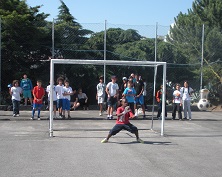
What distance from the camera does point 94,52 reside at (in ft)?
70.6

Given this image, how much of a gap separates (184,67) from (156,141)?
409 inches

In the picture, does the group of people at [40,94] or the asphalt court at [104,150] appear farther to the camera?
the group of people at [40,94]

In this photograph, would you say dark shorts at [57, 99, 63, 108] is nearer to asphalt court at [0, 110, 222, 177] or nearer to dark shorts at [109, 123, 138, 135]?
asphalt court at [0, 110, 222, 177]

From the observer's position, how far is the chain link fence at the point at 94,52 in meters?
21.0

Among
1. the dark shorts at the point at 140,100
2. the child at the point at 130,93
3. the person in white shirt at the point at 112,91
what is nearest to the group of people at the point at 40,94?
the person in white shirt at the point at 112,91

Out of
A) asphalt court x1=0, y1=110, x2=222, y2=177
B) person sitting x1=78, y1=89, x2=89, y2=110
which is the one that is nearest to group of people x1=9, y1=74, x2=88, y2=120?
asphalt court x1=0, y1=110, x2=222, y2=177

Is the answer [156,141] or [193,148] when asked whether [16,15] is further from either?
[193,148]

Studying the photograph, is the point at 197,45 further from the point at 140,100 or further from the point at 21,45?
the point at 21,45

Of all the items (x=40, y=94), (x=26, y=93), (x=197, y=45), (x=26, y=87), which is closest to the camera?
(x=40, y=94)

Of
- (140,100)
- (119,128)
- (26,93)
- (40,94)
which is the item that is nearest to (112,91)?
(140,100)

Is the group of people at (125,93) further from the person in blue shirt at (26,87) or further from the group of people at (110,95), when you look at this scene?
the person in blue shirt at (26,87)

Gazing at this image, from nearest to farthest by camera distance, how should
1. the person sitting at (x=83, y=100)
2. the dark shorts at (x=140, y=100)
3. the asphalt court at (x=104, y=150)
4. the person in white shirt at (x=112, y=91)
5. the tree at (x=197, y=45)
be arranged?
1. the asphalt court at (x=104, y=150)
2. the person in white shirt at (x=112, y=91)
3. the dark shorts at (x=140, y=100)
4. the person sitting at (x=83, y=100)
5. the tree at (x=197, y=45)

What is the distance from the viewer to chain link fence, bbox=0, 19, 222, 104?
69.1ft

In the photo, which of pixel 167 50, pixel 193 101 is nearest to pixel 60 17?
pixel 167 50
